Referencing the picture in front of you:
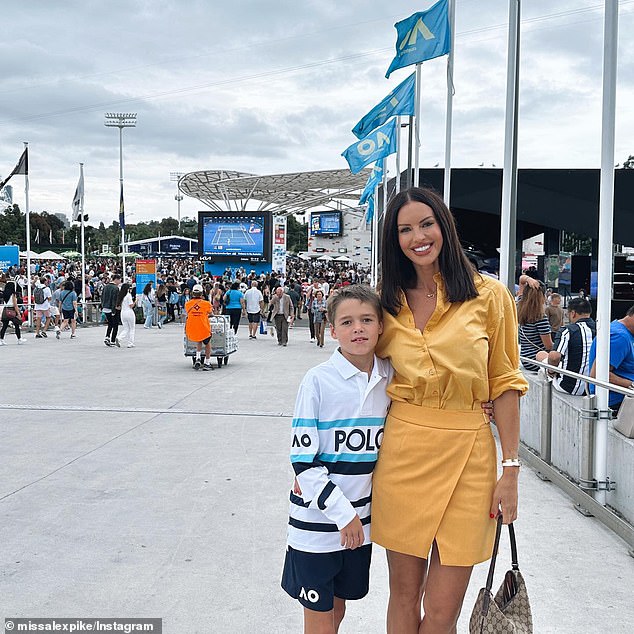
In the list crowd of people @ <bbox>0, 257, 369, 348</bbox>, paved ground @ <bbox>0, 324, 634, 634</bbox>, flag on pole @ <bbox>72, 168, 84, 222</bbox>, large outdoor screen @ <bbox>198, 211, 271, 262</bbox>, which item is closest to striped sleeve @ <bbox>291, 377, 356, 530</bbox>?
paved ground @ <bbox>0, 324, 634, 634</bbox>

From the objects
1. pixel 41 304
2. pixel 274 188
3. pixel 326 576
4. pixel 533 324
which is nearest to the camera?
pixel 326 576

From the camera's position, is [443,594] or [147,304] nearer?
[443,594]

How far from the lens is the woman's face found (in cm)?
262

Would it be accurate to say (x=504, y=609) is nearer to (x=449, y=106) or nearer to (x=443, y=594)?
(x=443, y=594)

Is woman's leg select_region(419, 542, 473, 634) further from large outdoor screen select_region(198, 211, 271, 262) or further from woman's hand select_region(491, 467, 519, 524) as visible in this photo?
large outdoor screen select_region(198, 211, 271, 262)

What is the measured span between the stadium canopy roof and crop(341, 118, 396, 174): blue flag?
124ft

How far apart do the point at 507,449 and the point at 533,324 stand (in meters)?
6.61

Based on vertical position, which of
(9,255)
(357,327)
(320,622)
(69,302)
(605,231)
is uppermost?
(9,255)

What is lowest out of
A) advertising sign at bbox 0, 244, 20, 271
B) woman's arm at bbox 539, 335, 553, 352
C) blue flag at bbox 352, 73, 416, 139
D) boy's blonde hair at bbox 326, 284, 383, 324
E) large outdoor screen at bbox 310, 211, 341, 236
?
woman's arm at bbox 539, 335, 553, 352

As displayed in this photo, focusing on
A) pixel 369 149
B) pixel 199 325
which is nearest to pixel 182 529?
pixel 199 325

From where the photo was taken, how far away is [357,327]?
2.55 meters

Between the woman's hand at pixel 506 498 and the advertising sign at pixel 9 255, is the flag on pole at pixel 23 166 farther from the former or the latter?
the woman's hand at pixel 506 498

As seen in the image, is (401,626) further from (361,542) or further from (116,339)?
(116,339)

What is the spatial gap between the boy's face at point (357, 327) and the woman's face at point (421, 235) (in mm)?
255
